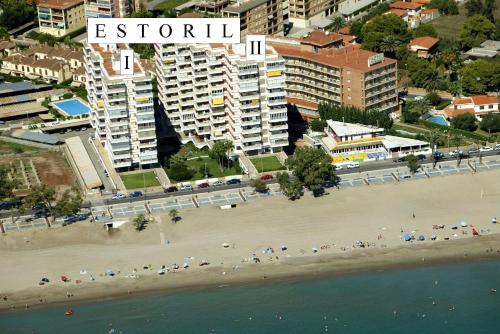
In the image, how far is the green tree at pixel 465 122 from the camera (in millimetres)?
185375

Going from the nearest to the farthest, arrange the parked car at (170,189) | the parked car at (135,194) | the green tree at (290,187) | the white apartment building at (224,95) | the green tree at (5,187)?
1. the green tree at (5,187)
2. the green tree at (290,187)
3. the parked car at (135,194)
4. the parked car at (170,189)
5. the white apartment building at (224,95)

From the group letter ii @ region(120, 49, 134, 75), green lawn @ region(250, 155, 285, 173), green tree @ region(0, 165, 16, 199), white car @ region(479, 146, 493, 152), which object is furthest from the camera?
white car @ region(479, 146, 493, 152)

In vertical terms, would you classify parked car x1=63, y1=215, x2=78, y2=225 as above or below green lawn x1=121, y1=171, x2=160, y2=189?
below

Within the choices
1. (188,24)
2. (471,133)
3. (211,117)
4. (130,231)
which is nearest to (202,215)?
(130,231)

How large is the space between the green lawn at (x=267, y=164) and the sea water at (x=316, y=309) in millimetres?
28476

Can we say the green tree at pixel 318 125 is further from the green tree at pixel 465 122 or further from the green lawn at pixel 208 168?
the green tree at pixel 465 122

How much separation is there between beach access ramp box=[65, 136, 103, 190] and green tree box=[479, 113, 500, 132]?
181 feet

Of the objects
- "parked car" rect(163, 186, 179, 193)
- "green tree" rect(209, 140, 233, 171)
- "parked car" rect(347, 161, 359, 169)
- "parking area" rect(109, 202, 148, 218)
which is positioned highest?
"green tree" rect(209, 140, 233, 171)

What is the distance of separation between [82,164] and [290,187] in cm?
3031

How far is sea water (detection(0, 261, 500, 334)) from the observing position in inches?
5438

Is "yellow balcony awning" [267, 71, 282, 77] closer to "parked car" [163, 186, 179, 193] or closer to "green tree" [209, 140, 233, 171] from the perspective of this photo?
"green tree" [209, 140, 233, 171]

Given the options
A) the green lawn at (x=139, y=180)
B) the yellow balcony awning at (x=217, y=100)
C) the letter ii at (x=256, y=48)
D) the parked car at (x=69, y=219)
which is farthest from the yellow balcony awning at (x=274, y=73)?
the parked car at (x=69, y=219)

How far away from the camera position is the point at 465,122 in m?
185

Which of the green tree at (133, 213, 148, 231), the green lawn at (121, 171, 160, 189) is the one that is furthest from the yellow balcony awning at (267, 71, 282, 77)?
the green tree at (133, 213, 148, 231)
